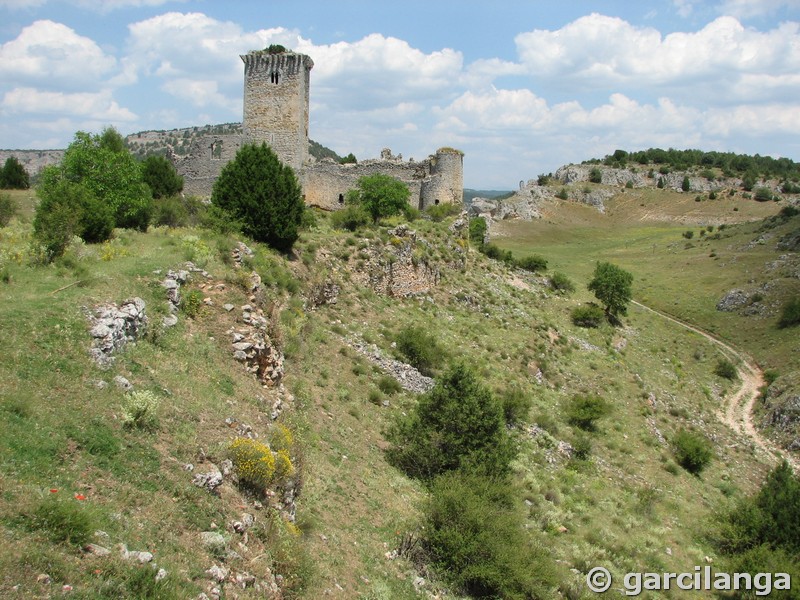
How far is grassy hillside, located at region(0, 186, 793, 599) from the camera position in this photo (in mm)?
7324

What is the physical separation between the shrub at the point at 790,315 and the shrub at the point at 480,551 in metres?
39.8

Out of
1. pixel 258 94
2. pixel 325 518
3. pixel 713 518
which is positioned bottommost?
pixel 713 518

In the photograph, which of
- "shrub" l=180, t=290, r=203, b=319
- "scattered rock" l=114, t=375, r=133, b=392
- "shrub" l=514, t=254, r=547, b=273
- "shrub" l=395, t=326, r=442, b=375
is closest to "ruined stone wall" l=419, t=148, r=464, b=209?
"shrub" l=514, t=254, r=547, b=273

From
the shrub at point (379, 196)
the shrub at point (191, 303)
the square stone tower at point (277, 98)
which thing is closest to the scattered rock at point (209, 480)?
the shrub at point (191, 303)

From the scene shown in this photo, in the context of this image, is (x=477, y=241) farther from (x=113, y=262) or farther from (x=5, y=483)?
(x=5, y=483)

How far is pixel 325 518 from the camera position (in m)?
11.3

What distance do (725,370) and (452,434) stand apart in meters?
29.7

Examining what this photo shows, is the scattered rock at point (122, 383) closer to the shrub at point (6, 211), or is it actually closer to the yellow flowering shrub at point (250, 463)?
the yellow flowering shrub at point (250, 463)

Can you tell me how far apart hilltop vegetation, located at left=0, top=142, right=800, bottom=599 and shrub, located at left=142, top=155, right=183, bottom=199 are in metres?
7.08

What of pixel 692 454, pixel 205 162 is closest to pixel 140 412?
pixel 692 454

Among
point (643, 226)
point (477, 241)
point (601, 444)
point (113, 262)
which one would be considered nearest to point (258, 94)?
point (477, 241)

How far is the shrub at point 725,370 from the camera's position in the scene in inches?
1508

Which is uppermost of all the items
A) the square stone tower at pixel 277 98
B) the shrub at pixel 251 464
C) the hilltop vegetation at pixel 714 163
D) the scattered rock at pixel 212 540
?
the hilltop vegetation at pixel 714 163

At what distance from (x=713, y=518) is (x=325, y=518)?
614 inches
